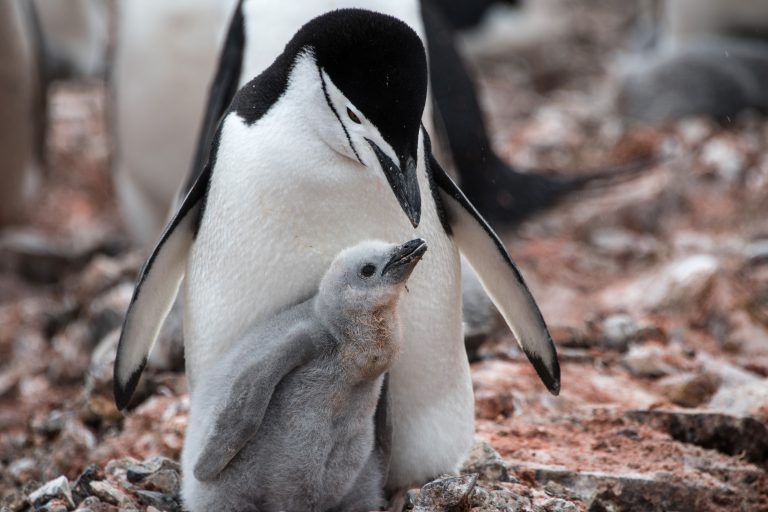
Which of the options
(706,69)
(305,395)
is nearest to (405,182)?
(305,395)

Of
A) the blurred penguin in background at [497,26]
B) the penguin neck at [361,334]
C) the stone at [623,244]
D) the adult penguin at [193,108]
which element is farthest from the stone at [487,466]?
the blurred penguin in background at [497,26]

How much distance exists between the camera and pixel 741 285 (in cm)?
512

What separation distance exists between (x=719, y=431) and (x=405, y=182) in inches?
52.6

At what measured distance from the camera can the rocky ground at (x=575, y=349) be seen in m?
3.22

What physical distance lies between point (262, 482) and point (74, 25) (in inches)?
277

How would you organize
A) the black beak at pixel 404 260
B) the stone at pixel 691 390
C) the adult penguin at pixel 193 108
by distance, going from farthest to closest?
the adult penguin at pixel 193 108 → the stone at pixel 691 390 → the black beak at pixel 404 260

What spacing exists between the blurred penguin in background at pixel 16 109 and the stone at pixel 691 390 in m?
4.57

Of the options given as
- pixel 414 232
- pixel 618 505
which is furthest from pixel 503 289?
pixel 618 505

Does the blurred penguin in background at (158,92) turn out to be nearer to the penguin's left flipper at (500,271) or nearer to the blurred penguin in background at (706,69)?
the blurred penguin in background at (706,69)

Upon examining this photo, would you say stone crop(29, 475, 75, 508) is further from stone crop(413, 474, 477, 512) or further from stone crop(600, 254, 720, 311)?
stone crop(600, 254, 720, 311)

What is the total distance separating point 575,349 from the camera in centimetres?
443

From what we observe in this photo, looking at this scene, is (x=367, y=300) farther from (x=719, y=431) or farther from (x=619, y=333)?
(x=619, y=333)

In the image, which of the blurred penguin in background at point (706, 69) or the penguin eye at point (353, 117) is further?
the blurred penguin in background at point (706, 69)

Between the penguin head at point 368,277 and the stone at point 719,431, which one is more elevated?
the penguin head at point 368,277
